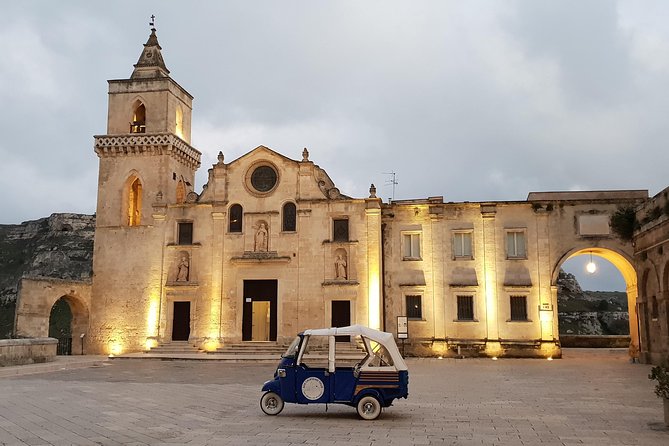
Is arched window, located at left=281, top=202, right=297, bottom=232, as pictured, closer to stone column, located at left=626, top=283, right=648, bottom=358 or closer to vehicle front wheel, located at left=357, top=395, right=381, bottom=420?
stone column, located at left=626, top=283, right=648, bottom=358

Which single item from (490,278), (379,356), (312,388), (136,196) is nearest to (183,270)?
(136,196)

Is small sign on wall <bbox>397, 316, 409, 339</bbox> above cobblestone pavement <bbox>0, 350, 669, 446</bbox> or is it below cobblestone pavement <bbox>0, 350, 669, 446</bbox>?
above

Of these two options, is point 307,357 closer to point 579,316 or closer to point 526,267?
point 526,267

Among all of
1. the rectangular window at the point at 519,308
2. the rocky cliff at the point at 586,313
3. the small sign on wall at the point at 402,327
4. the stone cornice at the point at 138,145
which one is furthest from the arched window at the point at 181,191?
the rocky cliff at the point at 586,313

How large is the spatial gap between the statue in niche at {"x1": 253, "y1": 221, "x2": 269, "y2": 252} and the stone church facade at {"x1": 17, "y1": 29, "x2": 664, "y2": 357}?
0.11 meters

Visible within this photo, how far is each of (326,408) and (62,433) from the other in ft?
17.8

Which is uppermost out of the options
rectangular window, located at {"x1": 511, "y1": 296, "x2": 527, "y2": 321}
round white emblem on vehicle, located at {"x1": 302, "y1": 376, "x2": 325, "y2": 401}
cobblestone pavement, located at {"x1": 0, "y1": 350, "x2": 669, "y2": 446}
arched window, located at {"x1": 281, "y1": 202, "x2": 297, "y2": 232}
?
arched window, located at {"x1": 281, "y1": 202, "x2": 297, "y2": 232}

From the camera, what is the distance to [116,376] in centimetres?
2280

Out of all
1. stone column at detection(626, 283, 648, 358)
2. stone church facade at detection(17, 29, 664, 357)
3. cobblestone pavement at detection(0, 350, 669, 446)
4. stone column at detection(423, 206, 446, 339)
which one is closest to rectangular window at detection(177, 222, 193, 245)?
stone church facade at detection(17, 29, 664, 357)

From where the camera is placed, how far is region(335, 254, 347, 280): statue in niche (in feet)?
112

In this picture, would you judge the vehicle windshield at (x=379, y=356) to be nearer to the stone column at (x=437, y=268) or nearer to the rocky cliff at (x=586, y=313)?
the stone column at (x=437, y=268)

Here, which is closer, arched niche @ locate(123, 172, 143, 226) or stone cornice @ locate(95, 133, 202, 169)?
stone cornice @ locate(95, 133, 202, 169)

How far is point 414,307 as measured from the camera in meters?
34.2

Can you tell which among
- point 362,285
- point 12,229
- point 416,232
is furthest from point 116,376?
point 12,229
